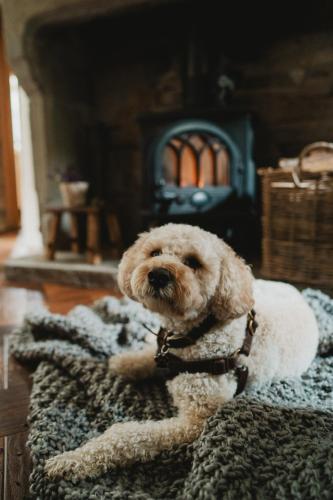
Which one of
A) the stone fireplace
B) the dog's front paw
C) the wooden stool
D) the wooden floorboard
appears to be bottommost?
the wooden floorboard

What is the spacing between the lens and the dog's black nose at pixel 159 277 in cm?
87

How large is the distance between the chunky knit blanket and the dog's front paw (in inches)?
0.5

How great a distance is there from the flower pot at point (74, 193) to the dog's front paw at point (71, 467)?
1.94 metres

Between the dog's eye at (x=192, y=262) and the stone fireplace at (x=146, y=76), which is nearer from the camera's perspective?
the dog's eye at (x=192, y=262)

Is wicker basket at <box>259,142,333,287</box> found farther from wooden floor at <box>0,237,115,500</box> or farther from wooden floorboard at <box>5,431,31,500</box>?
wooden floorboard at <box>5,431,31,500</box>

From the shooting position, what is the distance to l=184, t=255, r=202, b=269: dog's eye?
0.92 meters

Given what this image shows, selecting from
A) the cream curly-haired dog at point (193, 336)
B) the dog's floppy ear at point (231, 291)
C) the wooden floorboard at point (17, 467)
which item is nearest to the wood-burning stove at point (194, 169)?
the cream curly-haired dog at point (193, 336)

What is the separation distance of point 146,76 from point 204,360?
2462 millimetres

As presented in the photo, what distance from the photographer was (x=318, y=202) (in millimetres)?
1679

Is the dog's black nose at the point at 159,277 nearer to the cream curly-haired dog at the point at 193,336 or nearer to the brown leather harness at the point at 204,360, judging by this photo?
the cream curly-haired dog at the point at 193,336

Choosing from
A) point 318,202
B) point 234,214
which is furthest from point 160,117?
point 318,202

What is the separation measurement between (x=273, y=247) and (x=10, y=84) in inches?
171

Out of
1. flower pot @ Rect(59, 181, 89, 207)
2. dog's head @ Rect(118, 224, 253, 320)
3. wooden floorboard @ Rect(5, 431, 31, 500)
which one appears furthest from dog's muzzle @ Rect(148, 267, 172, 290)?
flower pot @ Rect(59, 181, 89, 207)

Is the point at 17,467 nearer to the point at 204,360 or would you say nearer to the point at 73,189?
the point at 204,360
